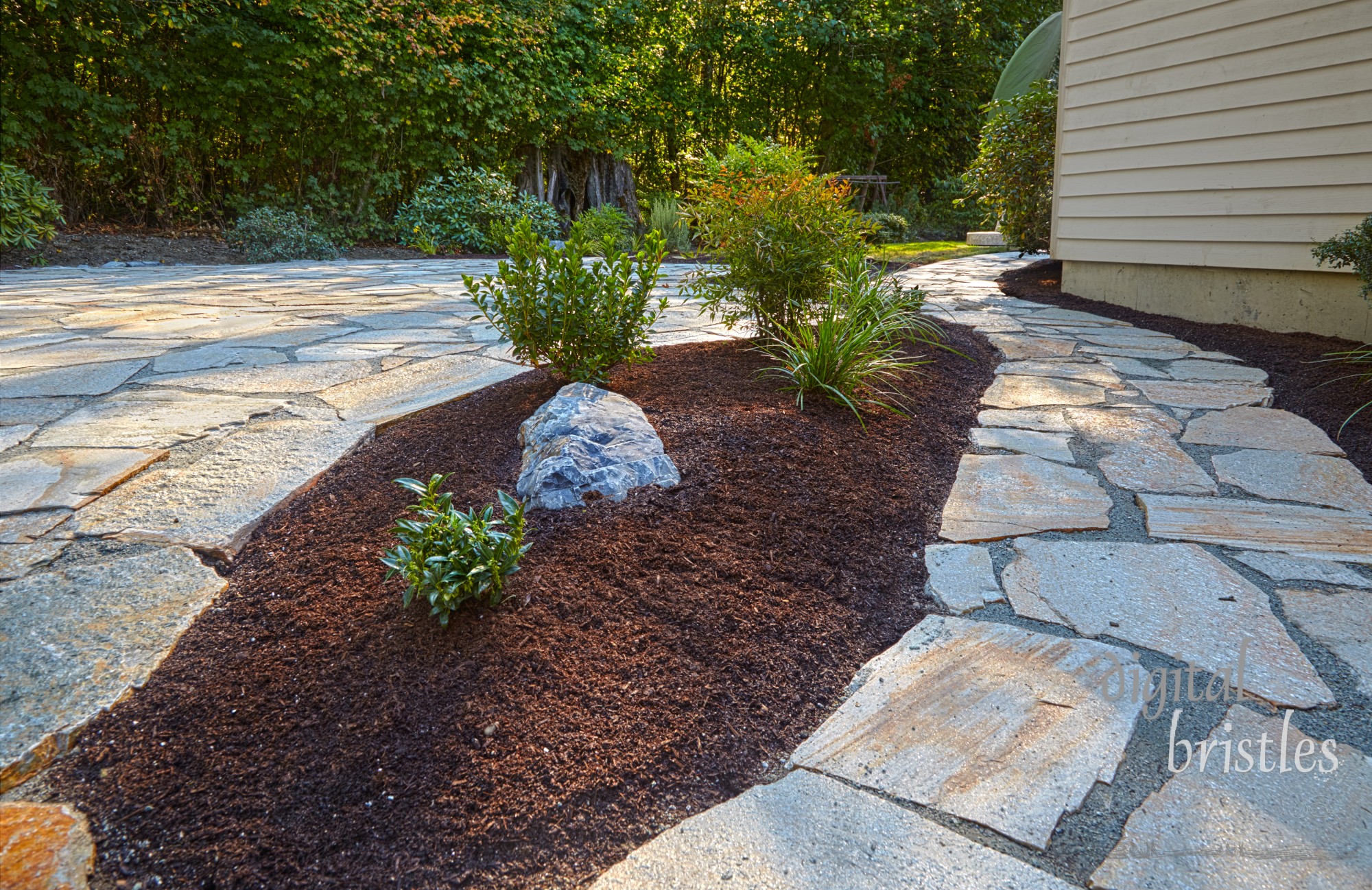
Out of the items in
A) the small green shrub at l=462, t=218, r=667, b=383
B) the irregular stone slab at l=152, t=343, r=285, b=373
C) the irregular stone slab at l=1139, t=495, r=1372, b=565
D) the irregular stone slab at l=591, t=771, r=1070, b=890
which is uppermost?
the small green shrub at l=462, t=218, r=667, b=383

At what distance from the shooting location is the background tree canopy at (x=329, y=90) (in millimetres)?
7809

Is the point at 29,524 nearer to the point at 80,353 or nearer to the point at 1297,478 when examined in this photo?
the point at 80,353

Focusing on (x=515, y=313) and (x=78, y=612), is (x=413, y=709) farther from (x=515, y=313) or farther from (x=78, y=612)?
(x=515, y=313)

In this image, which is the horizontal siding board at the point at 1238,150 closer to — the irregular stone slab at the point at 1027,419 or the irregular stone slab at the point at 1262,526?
the irregular stone slab at the point at 1027,419

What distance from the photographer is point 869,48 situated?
45.7 ft

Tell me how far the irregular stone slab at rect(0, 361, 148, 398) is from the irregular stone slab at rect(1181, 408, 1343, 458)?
151 inches

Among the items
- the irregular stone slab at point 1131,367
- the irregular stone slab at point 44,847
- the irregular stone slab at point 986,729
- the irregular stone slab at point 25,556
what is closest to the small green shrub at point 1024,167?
the irregular stone slab at point 1131,367

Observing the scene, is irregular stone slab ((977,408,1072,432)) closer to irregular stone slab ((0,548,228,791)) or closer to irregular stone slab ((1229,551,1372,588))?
irregular stone slab ((1229,551,1372,588))

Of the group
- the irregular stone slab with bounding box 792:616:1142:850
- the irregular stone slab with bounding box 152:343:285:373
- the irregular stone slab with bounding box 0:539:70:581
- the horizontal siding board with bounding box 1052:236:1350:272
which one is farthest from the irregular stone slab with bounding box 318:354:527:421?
the horizontal siding board with bounding box 1052:236:1350:272

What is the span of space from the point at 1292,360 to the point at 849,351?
2.49m

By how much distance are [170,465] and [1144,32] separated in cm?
583

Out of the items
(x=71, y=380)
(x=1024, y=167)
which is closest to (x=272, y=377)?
(x=71, y=380)

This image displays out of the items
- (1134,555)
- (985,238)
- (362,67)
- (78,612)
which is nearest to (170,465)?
(78,612)

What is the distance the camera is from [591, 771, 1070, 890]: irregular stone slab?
1.09 metres
